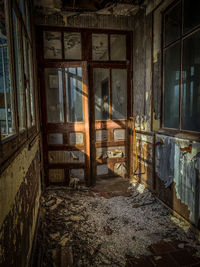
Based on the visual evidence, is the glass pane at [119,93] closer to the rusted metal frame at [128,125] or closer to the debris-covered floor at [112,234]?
the rusted metal frame at [128,125]

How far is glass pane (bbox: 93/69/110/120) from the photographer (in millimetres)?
3906

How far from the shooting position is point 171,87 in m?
3.03

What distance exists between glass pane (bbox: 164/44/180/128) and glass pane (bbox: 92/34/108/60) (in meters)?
1.37

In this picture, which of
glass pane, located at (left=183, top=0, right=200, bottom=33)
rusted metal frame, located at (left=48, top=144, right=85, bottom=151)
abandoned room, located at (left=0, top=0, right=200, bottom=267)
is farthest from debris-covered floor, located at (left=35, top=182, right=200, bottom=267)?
glass pane, located at (left=183, top=0, right=200, bottom=33)

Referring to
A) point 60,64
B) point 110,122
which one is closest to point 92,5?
point 60,64

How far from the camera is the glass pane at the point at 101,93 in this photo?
12.8 feet

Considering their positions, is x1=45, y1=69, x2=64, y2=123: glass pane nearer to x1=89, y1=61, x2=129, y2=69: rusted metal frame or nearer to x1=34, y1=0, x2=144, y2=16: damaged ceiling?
x1=89, y1=61, x2=129, y2=69: rusted metal frame

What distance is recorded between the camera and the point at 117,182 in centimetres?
411

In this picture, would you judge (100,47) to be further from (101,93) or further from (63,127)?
(63,127)

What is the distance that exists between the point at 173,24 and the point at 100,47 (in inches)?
60.7

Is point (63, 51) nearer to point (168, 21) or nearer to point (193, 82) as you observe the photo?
point (168, 21)

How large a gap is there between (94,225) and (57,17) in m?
3.84

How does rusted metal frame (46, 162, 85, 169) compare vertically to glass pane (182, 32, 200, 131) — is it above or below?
below

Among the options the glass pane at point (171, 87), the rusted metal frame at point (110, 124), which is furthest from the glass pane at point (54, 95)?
the glass pane at point (171, 87)
